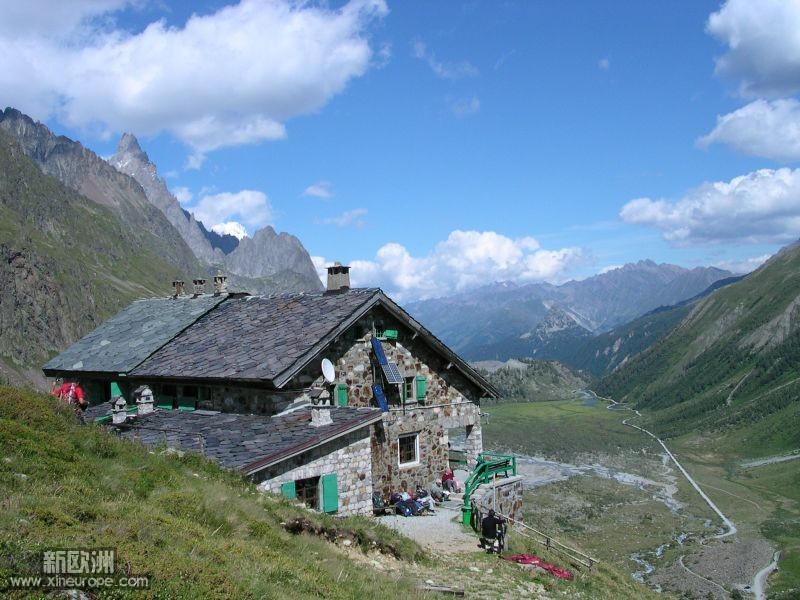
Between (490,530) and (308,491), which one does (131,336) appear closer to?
(308,491)

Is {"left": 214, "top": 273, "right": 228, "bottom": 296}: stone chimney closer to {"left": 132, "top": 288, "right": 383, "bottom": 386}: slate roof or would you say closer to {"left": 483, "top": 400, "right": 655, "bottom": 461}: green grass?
{"left": 132, "top": 288, "right": 383, "bottom": 386}: slate roof

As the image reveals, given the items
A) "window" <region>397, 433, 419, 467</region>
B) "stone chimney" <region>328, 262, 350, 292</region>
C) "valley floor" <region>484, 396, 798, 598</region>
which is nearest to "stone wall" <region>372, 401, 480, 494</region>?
"window" <region>397, 433, 419, 467</region>

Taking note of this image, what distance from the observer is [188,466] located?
615 inches

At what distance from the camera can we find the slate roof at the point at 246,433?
1842 centimetres

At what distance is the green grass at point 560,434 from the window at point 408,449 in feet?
341

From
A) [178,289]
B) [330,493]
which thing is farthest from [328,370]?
[178,289]

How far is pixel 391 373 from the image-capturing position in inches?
1024

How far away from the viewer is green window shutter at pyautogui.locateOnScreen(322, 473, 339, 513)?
20.1m

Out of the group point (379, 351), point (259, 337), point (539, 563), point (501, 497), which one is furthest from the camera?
point (259, 337)

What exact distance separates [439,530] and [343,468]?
3.64 meters

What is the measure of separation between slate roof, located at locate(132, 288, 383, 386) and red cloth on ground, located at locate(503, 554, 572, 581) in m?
9.16

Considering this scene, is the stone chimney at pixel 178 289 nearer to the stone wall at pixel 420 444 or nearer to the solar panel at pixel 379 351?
the solar panel at pixel 379 351

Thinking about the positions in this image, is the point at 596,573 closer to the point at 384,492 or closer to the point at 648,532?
the point at 384,492

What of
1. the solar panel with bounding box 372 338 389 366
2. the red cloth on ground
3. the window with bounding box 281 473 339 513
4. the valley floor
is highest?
the solar panel with bounding box 372 338 389 366
